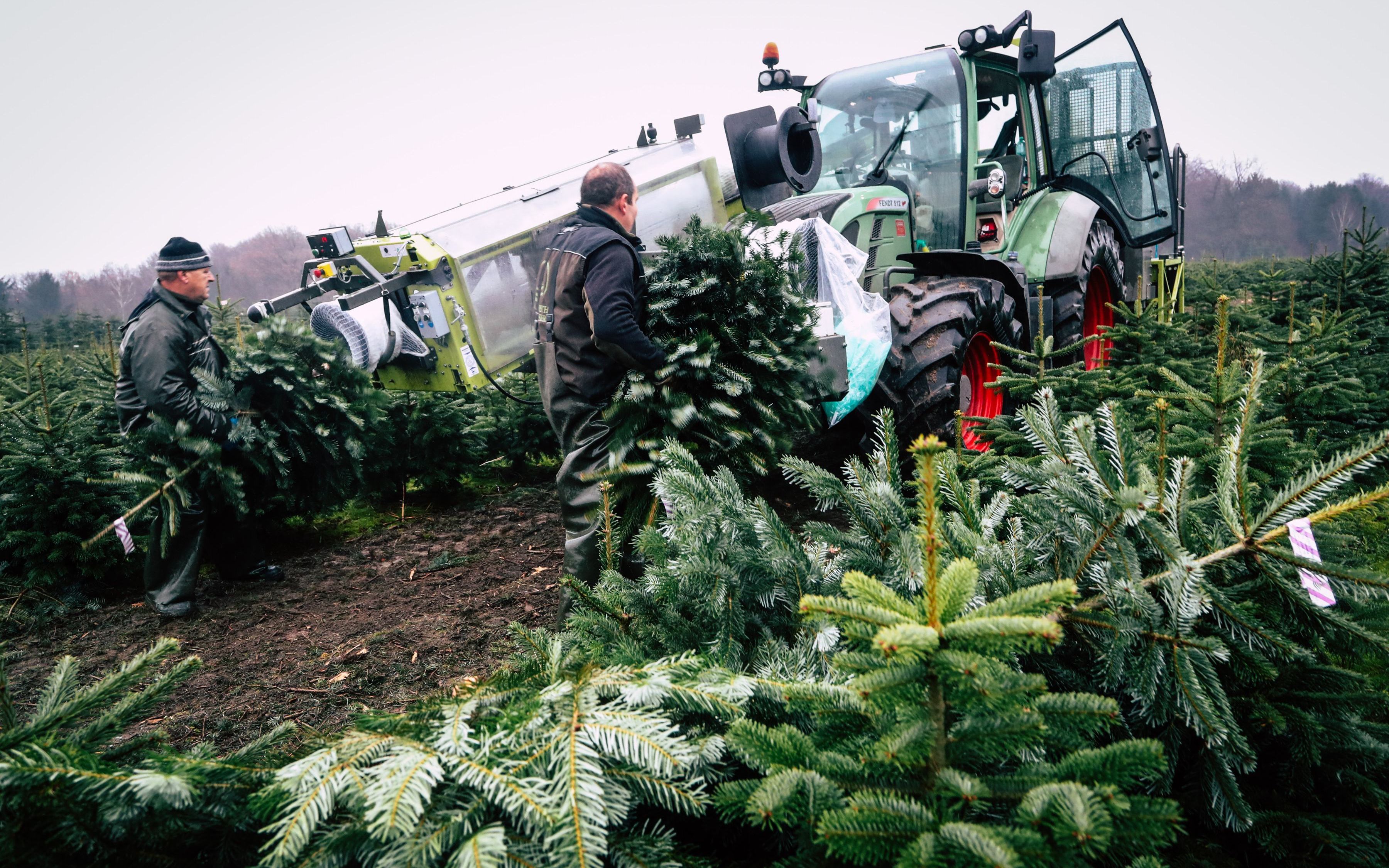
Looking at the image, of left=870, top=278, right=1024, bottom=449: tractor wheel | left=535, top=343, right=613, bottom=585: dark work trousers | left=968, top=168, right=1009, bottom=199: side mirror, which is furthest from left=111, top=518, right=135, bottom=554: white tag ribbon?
left=968, top=168, right=1009, bottom=199: side mirror

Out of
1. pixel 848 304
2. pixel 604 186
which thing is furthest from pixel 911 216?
pixel 604 186

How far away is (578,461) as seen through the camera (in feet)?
12.9

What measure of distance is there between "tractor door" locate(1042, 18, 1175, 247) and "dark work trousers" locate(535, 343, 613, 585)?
5397mm

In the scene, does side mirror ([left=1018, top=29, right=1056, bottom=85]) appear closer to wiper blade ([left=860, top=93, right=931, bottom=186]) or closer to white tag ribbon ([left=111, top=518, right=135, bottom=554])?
wiper blade ([left=860, top=93, right=931, bottom=186])

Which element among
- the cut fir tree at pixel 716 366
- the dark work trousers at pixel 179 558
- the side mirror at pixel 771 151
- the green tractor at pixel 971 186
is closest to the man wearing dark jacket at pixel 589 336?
the cut fir tree at pixel 716 366

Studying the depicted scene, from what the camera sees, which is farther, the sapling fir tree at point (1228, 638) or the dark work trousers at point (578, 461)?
the dark work trousers at point (578, 461)

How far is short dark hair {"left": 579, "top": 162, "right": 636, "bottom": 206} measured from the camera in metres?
3.91

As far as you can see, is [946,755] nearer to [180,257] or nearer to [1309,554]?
[1309,554]

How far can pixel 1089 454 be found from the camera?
166cm

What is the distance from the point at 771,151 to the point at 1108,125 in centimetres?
401

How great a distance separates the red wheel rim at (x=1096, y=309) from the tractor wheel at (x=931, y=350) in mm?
2395

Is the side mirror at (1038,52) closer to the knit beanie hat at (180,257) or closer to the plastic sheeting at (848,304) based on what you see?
the plastic sheeting at (848,304)

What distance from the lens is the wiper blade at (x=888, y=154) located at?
6191 mm

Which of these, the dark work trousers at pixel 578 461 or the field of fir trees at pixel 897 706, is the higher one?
the field of fir trees at pixel 897 706
